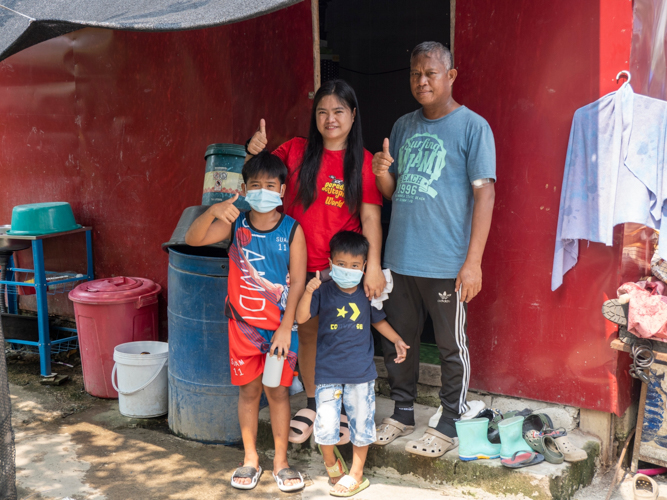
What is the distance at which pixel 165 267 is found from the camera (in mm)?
5000

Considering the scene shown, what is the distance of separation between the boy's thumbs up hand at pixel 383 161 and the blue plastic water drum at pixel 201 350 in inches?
45.6

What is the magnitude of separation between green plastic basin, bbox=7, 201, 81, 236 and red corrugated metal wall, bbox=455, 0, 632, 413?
11.9ft

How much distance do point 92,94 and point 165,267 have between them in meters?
1.77

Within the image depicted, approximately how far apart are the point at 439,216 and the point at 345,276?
0.58 meters

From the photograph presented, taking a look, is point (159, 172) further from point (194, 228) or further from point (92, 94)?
point (194, 228)

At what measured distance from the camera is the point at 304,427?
3.41m

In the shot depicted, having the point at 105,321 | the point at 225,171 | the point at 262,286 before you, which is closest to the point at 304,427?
the point at 262,286

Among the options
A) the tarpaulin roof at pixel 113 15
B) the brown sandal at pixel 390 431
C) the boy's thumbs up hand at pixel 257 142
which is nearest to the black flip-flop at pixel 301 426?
the brown sandal at pixel 390 431

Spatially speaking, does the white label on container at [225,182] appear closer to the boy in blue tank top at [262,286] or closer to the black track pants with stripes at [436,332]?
the boy in blue tank top at [262,286]

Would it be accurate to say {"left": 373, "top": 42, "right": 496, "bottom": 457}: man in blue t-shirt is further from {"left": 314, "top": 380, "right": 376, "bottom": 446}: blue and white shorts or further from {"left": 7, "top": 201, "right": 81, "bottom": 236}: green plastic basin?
{"left": 7, "top": 201, "right": 81, "bottom": 236}: green plastic basin

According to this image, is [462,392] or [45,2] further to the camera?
[462,392]

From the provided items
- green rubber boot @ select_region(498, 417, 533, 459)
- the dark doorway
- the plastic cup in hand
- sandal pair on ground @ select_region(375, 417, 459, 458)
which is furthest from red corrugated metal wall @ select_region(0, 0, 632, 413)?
the dark doorway

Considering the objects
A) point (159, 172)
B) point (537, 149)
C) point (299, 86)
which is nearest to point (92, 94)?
point (159, 172)

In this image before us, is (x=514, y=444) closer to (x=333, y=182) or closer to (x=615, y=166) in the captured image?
(x=615, y=166)
